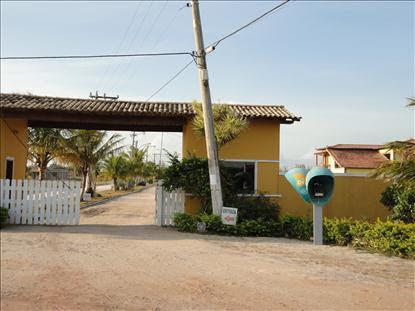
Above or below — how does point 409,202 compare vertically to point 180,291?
above

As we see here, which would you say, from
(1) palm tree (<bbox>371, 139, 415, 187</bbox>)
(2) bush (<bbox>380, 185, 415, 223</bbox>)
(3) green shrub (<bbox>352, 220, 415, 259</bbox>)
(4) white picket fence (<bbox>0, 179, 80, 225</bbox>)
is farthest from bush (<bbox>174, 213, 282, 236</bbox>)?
(1) palm tree (<bbox>371, 139, 415, 187</bbox>)

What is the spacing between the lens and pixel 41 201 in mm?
13992

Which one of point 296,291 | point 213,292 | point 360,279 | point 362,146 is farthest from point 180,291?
point 362,146

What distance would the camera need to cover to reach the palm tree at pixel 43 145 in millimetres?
26672

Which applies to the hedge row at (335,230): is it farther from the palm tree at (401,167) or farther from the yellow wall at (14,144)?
the yellow wall at (14,144)

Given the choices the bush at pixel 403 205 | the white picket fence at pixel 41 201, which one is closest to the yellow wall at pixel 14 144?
the white picket fence at pixel 41 201

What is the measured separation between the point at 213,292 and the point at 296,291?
128 centimetres

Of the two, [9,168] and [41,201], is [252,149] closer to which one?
[41,201]

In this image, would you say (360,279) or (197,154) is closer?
(360,279)

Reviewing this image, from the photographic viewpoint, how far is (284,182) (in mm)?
15781

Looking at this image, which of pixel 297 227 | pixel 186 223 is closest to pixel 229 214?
pixel 186 223

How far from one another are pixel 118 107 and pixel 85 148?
1619cm

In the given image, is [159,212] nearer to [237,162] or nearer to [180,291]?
[237,162]

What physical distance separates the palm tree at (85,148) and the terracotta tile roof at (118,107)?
13193mm
